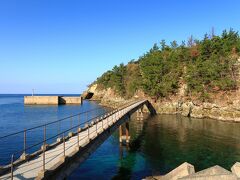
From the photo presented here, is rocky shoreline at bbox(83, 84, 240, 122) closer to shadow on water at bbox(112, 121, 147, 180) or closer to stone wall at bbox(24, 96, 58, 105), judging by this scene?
shadow on water at bbox(112, 121, 147, 180)

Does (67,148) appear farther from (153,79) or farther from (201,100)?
(153,79)

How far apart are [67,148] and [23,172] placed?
5.13m

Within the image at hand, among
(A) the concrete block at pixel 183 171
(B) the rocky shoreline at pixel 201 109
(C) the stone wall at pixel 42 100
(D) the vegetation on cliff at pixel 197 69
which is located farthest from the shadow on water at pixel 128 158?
(C) the stone wall at pixel 42 100

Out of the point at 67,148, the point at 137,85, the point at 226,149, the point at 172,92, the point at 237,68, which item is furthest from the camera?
the point at 137,85

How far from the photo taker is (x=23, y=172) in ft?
40.3

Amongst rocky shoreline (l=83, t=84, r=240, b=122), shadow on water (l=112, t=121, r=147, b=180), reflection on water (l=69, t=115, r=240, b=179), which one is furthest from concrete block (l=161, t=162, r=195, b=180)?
rocky shoreline (l=83, t=84, r=240, b=122)

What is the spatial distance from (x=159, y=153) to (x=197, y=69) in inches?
1812

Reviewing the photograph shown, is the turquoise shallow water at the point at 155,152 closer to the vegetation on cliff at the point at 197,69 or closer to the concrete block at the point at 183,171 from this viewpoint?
the concrete block at the point at 183,171

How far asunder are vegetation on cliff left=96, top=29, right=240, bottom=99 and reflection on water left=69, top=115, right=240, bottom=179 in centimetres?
2433

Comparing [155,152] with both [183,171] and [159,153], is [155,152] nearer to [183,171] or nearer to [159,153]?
[159,153]

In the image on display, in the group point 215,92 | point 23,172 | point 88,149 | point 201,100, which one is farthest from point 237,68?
point 23,172

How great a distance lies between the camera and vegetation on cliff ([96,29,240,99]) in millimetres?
66500

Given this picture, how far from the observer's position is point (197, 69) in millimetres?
69875

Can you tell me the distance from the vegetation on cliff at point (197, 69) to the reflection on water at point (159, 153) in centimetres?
2433
